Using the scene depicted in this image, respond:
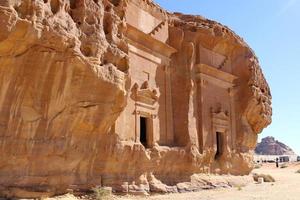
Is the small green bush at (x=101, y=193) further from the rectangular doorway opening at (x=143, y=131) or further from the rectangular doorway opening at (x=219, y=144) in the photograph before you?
the rectangular doorway opening at (x=219, y=144)

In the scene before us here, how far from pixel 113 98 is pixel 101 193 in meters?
3.22

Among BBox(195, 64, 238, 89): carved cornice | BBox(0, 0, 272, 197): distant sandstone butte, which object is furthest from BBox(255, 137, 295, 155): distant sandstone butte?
BBox(195, 64, 238, 89): carved cornice

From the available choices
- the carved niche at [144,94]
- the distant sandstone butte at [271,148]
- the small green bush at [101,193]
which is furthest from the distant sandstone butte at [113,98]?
the distant sandstone butte at [271,148]

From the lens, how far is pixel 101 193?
12.3 meters

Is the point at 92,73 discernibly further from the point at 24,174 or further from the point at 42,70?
the point at 24,174

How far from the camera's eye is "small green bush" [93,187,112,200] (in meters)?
12.1

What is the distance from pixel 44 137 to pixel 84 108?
1.64m

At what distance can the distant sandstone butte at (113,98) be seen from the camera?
417 inches

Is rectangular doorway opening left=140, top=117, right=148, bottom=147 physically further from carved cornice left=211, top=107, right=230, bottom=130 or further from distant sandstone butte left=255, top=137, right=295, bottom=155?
distant sandstone butte left=255, top=137, right=295, bottom=155

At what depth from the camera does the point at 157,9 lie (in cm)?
1830

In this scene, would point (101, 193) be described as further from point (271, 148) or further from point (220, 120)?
point (271, 148)

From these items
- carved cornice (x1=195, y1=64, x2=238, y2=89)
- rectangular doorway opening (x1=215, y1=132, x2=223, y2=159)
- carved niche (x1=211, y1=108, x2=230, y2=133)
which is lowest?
rectangular doorway opening (x1=215, y1=132, x2=223, y2=159)

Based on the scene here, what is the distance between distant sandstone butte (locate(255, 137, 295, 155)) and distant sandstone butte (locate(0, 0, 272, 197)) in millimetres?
75900

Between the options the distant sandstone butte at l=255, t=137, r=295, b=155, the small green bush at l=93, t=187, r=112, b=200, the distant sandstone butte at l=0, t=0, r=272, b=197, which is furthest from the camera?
the distant sandstone butte at l=255, t=137, r=295, b=155
